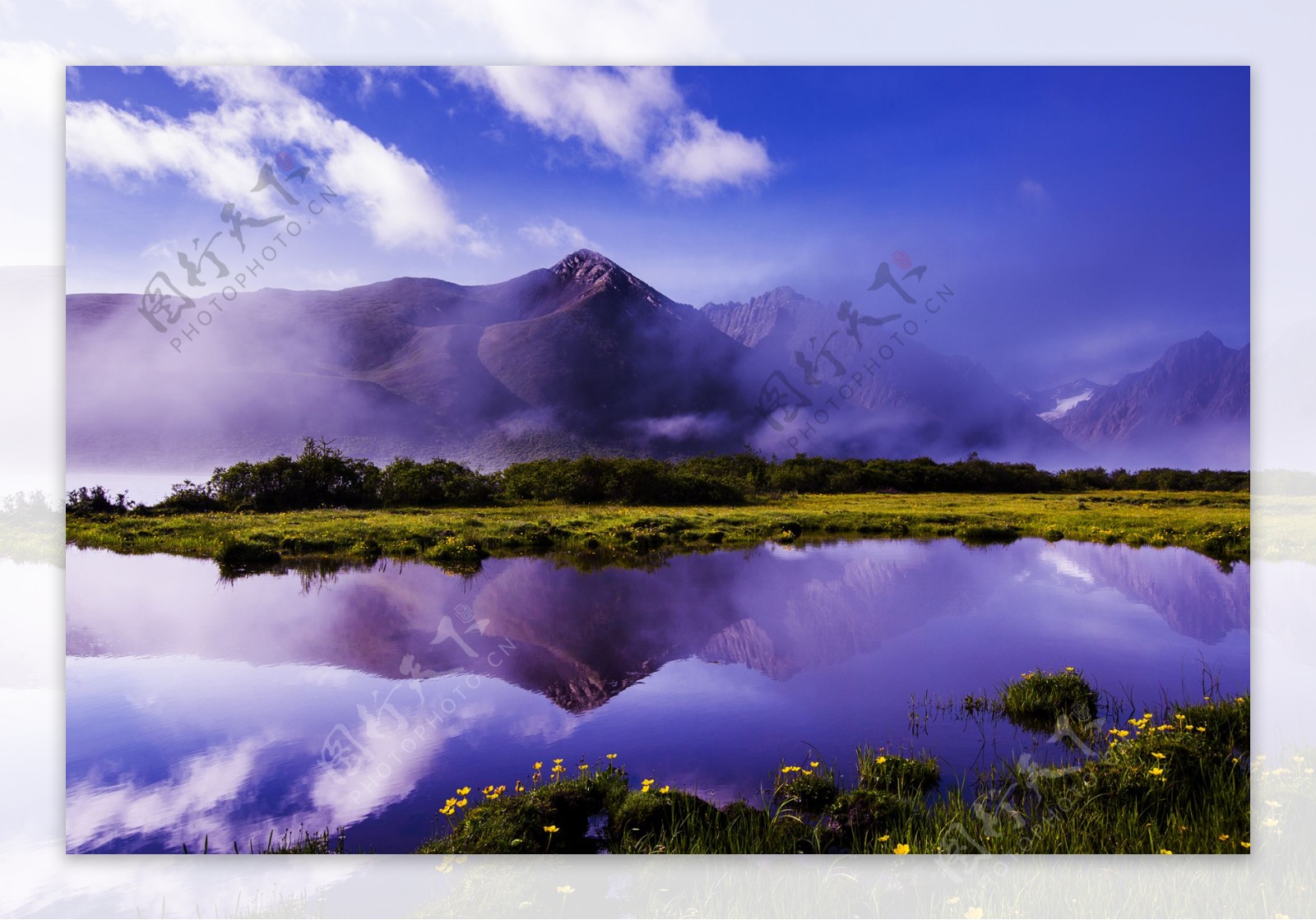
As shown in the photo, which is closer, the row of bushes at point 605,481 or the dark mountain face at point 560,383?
the dark mountain face at point 560,383

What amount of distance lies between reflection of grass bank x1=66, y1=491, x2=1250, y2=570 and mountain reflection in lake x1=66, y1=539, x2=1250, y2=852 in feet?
0.72

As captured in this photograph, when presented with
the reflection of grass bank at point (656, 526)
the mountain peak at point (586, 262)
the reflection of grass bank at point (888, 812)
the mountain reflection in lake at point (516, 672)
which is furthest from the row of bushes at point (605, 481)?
the reflection of grass bank at point (888, 812)

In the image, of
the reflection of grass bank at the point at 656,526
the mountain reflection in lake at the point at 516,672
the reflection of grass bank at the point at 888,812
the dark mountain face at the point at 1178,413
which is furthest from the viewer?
the reflection of grass bank at the point at 656,526

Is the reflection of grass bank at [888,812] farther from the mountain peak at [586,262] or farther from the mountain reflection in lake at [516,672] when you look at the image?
the mountain peak at [586,262]

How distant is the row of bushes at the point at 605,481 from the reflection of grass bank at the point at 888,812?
6.21 feet

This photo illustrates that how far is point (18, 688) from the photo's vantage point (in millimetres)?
4266

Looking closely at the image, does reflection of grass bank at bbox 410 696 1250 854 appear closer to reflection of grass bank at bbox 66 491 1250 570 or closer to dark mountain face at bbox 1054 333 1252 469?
reflection of grass bank at bbox 66 491 1250 570

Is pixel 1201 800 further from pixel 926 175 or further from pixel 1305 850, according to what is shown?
pixel 926 175

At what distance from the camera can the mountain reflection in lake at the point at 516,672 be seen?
394cm

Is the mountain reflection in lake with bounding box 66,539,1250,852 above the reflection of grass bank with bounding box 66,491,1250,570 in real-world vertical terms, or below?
below

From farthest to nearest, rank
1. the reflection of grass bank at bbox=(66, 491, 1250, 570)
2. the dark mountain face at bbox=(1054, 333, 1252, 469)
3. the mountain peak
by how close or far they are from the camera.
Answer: the reflection of grass bank at bbox=(66, 491, 1250, 570) → the mountain peak → the dark mountain face at bbox=(1054, 333, 1252, 469)

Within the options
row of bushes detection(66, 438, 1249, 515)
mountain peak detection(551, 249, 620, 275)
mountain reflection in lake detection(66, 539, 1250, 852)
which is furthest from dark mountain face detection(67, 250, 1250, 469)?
mountain reflection in lake detection(66, 539, 1250, 852)

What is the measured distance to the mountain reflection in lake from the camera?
3.94 meters

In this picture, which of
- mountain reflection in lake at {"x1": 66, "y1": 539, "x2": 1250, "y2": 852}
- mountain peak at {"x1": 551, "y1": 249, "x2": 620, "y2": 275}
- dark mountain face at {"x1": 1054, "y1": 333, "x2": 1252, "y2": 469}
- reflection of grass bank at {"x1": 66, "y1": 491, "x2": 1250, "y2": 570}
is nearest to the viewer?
mountain reflection in lake at {"x1": 66, "y1": 539, "x2": 1250, "y2": 852}
